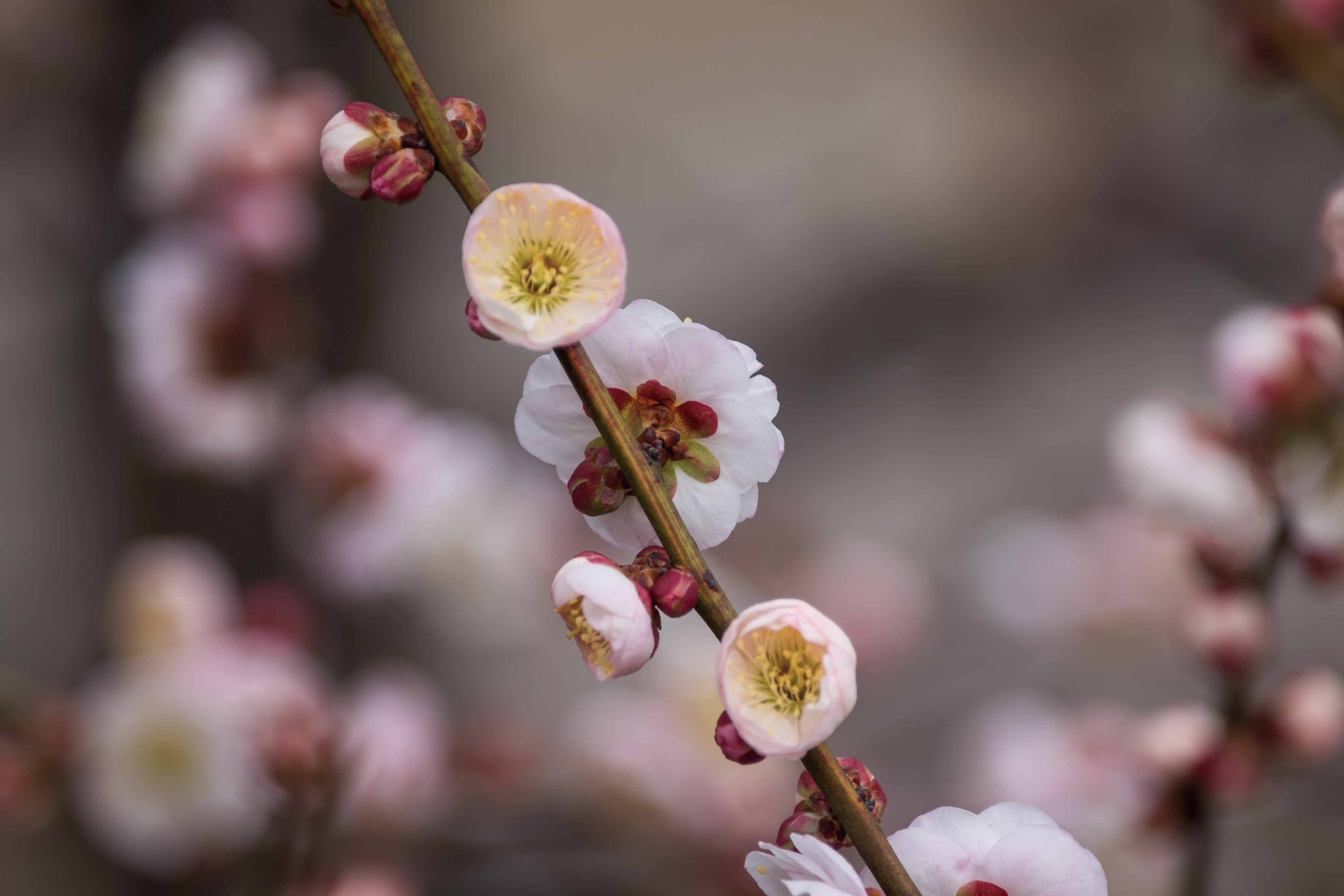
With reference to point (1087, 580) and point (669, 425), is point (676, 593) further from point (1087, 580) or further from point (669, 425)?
point (1087, 580)

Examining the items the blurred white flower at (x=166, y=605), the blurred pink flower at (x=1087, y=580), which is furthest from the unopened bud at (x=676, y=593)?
the blurred pink flower at (x=1087, y=580)

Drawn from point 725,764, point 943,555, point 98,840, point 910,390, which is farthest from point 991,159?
point 98,840

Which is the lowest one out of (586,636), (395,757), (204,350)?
(586,636)

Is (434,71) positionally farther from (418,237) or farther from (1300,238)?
(1300,238)

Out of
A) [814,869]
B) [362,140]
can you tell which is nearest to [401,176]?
[362,140]

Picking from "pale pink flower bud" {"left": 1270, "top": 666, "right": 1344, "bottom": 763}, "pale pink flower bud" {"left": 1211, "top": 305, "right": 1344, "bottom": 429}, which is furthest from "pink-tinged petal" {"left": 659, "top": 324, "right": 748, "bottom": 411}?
"pale pink flower bud" {"left": 1270, "top": 666, "right": 1344, "bottom": 763}

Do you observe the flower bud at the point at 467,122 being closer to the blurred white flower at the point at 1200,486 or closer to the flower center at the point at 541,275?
the flower center at the point at 541,275

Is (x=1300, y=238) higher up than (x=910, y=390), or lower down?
lower down
